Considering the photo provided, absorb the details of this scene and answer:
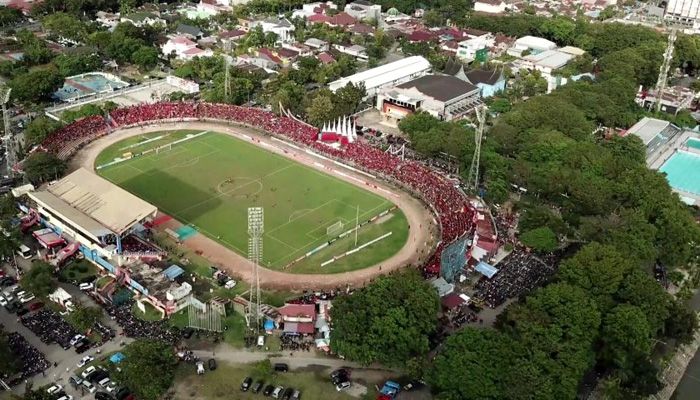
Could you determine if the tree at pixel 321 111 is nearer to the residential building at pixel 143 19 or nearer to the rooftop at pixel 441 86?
the rooftop at pixel 441 86

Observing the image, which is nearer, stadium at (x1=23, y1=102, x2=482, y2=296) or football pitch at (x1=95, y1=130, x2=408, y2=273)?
stadium at (x1=23, y1=102, x2=482, y2=296)

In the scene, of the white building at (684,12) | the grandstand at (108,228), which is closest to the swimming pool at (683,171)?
the grandstand at (108,228)

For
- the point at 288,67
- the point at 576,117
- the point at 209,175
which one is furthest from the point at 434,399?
the point at 288,67

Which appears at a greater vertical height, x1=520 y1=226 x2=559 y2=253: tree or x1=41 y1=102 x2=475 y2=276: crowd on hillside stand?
x1=520 y1=226 x2=559 y2=253: tree

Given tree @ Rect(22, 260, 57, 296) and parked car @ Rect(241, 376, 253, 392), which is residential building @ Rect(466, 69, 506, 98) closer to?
parked car @ Rect(241, 376, 253, 392)

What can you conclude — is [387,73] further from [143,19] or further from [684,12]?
[684,12]

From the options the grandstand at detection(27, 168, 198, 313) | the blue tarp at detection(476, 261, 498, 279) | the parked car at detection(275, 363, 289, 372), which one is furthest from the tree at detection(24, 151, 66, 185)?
the blue tarp at detection(476, 261, 498, 279)
